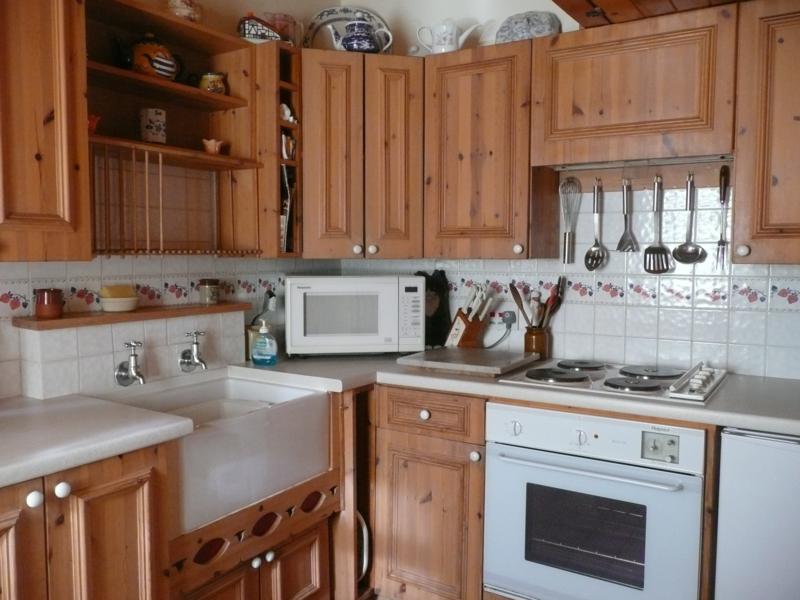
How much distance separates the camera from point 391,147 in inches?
93.5

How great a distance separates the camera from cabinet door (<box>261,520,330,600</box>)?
1.97 m

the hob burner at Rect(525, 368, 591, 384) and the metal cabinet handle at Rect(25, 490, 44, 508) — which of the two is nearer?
the metal cabinet handle at Rect(25, 490, 44, 508)

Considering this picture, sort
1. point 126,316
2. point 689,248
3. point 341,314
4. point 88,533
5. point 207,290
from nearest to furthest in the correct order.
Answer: point 88,533
point 126,316
point 689,248
point 207,290
point 341,314

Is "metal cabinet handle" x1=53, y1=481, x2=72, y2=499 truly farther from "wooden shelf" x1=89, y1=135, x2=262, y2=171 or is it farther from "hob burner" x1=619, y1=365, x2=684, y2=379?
"hob burner" x1=619, y1=365, x2=684, y2=379

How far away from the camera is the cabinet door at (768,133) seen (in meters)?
1.79

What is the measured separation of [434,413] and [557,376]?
0.41 m

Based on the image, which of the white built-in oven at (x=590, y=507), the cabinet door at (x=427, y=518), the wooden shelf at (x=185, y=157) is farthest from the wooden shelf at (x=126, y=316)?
the white built-in oven at (x=590, y=507)

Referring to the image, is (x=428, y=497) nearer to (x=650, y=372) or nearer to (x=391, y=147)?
(x=650, y=372)

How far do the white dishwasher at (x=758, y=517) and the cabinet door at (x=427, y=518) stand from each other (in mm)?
697

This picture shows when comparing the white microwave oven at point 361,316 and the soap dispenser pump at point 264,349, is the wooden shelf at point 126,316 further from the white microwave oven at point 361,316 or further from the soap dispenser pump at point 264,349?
the white microwave oven at point 361,316

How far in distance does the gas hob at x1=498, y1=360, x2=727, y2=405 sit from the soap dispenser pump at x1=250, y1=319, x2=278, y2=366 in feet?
2.80

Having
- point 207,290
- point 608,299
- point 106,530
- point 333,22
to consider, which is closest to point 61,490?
point 106,530

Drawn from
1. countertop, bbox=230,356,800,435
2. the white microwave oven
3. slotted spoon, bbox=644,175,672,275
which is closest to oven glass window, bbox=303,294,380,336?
the white microwave oven

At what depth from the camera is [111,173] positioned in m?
2.00
